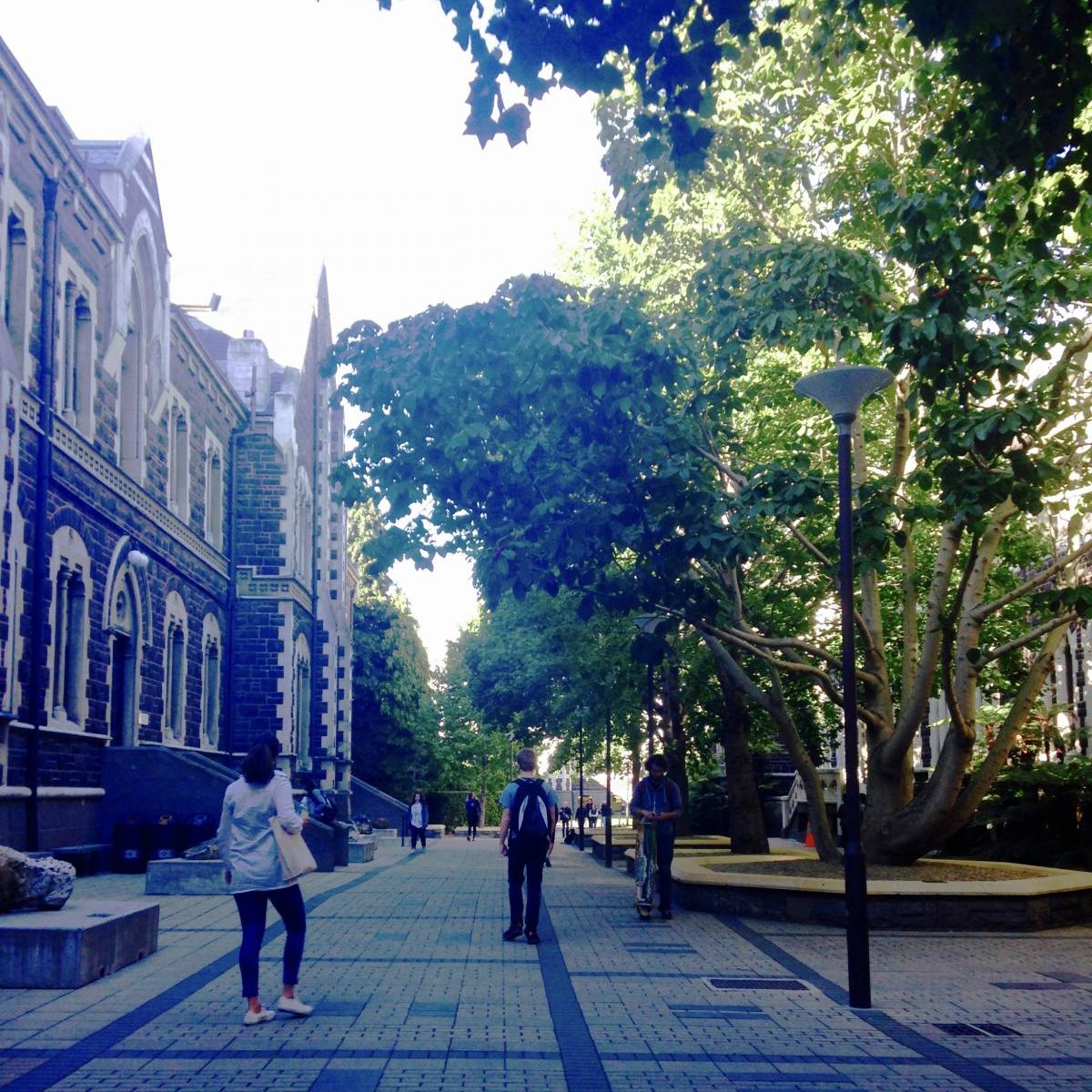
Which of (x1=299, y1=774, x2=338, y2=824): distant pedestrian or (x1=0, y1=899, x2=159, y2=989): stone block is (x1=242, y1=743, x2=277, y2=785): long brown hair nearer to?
(x1=0, y1=899, x2=159, y2=989): stone block

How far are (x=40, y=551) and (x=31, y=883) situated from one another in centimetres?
1024

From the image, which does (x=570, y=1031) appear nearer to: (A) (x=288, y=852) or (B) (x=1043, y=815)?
(A) (x=288, y=852)

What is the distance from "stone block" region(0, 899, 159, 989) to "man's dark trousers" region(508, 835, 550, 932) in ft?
12.3

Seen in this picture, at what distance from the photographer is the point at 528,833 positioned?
1293 centimetres

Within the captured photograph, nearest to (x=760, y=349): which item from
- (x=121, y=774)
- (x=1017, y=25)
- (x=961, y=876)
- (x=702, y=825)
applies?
(x=961, y=876)

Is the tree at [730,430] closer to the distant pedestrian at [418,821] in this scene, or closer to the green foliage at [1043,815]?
the green foliage at [1043,815]

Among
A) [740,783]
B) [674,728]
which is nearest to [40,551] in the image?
[740,783]

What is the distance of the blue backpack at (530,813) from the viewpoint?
12.9 meters

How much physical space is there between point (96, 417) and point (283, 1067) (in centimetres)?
1699

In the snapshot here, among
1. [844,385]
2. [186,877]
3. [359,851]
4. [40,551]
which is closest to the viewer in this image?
[844,385]

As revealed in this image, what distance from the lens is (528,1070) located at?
7453mm

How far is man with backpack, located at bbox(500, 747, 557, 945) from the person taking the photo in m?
13.0

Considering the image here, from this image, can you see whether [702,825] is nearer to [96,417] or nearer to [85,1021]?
[96,417]

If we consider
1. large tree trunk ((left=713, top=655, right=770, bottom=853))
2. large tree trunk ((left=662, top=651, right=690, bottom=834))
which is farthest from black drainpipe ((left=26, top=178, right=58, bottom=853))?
large tree trunk ((left=662, top=651, right=690, bottom=834))
